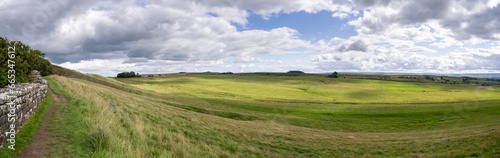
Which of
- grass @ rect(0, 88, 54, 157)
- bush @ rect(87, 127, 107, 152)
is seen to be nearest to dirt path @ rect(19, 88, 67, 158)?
grass @ rect(0, 88, 54, 157)

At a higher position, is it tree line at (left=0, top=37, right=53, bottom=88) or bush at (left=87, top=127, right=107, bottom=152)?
tree line at (left=0, top=37, right=53, bottom=88)

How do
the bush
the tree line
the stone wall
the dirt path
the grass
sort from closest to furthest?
the grass → the dirt path → the stone wall → the bush → the tree line

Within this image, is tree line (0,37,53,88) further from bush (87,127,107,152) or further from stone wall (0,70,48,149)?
bush (87,127,107,152)

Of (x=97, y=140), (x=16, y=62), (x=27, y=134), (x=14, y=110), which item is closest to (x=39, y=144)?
(x=27, y=134)

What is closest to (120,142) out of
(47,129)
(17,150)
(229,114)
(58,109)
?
(17,150)

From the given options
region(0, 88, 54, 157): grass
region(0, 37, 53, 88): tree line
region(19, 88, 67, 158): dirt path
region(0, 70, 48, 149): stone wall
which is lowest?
region(19, 88, 67, 158): dirt path

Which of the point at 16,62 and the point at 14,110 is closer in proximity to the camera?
the point at 14,110

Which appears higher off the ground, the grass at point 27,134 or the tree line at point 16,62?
the tree line at point 16,62

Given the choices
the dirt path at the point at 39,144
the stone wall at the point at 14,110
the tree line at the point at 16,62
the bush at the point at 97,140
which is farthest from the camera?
the tree line at the point at 16,62

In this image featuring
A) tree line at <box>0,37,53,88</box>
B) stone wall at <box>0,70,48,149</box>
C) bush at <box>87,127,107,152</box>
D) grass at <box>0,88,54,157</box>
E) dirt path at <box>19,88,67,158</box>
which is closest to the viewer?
grass at <box>0,88,54,157</box>

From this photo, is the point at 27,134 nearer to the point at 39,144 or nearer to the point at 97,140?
the point at 39,144

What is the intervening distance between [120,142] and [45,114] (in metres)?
7.85

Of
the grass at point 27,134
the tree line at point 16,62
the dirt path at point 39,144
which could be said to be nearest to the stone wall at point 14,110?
the grass at point 27,134

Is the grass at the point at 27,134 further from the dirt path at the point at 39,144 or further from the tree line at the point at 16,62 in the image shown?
the tree line at the point at 16,62
